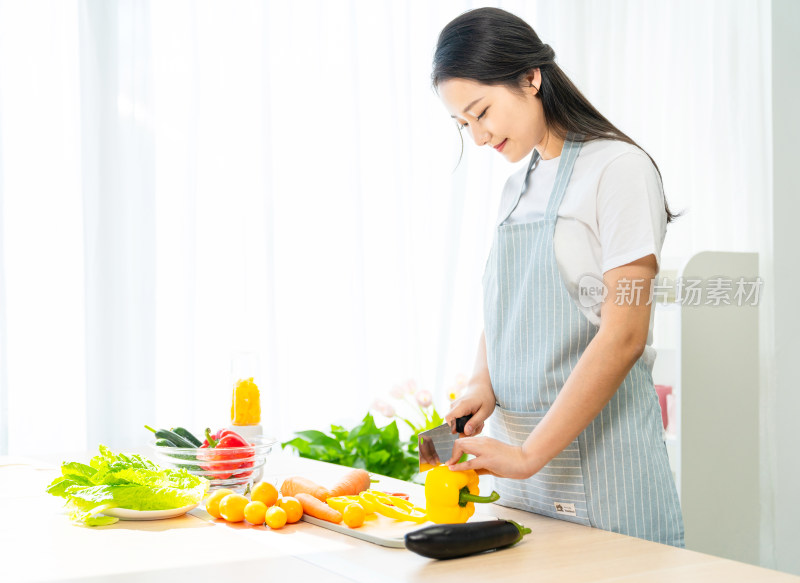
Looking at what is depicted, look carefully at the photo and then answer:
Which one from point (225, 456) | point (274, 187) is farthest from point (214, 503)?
point (274, 187)

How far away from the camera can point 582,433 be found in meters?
1.36

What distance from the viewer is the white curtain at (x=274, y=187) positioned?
2551mm

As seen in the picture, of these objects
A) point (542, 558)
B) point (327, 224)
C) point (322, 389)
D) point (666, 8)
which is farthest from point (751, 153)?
point (542, 558)

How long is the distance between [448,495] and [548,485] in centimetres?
27

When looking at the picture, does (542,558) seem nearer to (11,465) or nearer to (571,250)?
(571,250)

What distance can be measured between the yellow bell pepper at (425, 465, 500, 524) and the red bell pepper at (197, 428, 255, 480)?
0.44 metres

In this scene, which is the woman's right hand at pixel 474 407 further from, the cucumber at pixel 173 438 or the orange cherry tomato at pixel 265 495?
the cucumber at pixel 173 438

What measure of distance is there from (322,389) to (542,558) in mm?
2141

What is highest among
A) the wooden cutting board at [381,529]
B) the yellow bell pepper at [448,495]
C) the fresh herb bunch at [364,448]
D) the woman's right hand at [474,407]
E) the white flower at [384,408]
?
the woman's right hand at [474,407]

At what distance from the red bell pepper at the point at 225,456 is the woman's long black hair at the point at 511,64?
2.54 ft

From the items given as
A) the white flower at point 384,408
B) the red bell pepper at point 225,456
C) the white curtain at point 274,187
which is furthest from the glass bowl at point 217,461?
the white flower at point 384,408

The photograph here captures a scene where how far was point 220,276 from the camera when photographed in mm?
2869

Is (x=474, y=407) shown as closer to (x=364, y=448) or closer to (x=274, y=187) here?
(x=364, y=448)

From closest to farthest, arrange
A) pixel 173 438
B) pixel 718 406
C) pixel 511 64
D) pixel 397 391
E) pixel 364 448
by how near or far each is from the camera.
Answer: pixel 511 64, pixel 173 438, pixel 718 406, pixel 364 448, pixel 397 391
